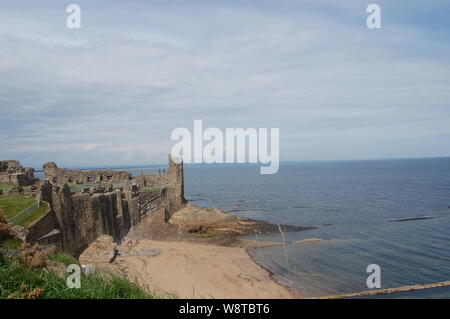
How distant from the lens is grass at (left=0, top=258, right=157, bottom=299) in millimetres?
7828

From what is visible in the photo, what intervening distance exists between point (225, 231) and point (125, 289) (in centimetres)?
3055

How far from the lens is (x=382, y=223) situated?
43.6 metres

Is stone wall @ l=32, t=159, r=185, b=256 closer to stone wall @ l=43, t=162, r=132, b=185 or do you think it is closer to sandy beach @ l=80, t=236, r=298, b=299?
sandy beach @ l=80, t=236, r=298, b=299

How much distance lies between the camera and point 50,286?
26.5 feet

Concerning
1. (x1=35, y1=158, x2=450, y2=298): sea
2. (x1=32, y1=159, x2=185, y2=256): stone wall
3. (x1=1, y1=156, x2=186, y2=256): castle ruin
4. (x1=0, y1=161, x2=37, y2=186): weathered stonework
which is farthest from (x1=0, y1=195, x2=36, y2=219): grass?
(x1=35, y1=158, x2=450, y2=298): sea

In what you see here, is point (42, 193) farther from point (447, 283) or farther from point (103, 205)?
point (447, 283)

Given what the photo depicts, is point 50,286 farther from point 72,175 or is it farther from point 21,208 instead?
point 72,175

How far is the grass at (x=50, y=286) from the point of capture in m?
7.83

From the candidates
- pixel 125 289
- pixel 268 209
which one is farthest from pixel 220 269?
pixel 268 209

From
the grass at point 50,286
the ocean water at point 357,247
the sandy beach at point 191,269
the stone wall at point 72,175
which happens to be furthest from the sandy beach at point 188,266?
the stone wall at point 72,175

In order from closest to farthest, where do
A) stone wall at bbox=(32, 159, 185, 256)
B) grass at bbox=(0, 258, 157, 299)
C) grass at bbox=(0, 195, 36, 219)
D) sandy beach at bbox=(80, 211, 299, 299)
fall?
grass at bbox=(0, 258, 157, 299) → grass at bbox=(0, 195, 36, 219) → stone wall at bbox=(32, 159, 185, 256) → sandy beach at bbox=(80, 211, 299, 299)

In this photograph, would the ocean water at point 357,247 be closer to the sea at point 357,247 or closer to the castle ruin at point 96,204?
the sea at point 357,247
